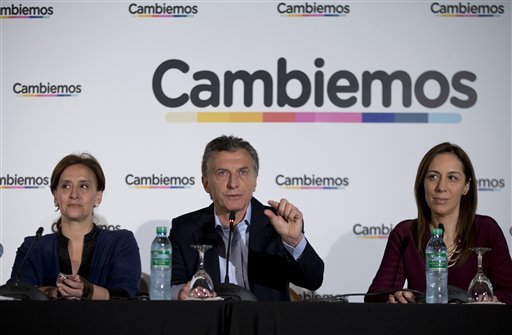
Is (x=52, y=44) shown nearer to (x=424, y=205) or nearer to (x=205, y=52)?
(x=205, y=52)

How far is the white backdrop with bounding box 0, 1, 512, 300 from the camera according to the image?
197 inches

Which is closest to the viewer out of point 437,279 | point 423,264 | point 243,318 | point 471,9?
point 243,318

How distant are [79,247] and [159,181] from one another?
1.12 meters

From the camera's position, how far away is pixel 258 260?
154 inches

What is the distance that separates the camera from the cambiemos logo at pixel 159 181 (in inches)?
201

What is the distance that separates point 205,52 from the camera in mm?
5180

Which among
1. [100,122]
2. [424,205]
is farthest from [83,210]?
[424,205]

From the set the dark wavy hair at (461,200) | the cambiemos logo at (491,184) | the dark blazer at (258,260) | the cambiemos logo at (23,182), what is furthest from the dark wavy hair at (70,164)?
the cambiemos logo at (491,184)

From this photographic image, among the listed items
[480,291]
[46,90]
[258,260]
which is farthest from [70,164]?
[480,291]

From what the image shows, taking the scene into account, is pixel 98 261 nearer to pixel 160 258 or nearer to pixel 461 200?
pixel 160 258

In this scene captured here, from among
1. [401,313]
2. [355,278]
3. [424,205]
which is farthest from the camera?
[355,278]

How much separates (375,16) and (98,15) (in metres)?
1.69

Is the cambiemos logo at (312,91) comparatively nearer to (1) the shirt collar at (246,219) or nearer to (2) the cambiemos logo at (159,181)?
(2) the cambiemos logo at (159,181)

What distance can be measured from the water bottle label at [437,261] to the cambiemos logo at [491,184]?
185cm
